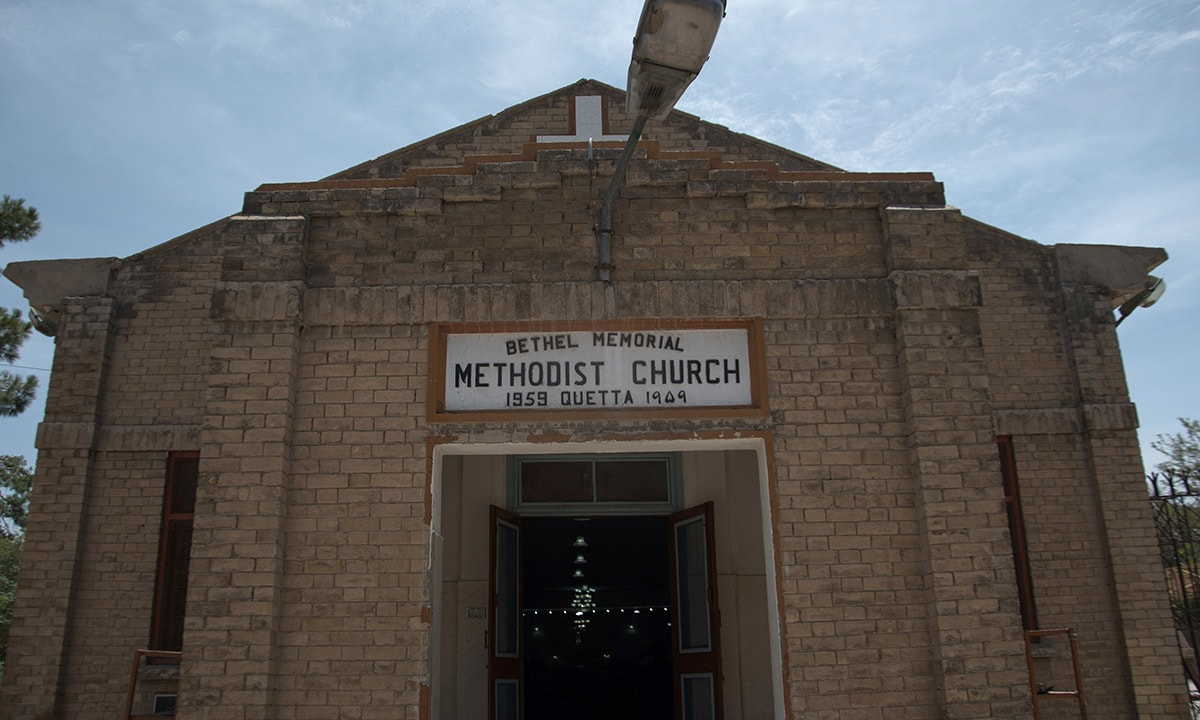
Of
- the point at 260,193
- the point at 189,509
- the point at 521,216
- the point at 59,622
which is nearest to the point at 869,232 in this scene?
the point at 521,216

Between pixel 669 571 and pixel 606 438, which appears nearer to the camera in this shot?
pixel 606 438

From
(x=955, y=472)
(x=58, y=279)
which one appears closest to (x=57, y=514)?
(x=58, y=279)

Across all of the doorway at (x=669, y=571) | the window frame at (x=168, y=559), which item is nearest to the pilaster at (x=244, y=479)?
the doorway at (x=669, y=571)

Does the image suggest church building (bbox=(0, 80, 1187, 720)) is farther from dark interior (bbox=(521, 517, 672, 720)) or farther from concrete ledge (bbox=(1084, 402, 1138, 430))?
dark interior (bbox=(521, 517, 672, 720))

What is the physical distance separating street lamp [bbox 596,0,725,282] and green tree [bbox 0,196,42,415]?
42.3 ft

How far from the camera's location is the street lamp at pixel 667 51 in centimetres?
543

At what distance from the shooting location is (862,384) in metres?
7.01

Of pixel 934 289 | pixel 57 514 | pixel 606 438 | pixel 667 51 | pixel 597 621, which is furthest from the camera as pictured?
pixel 597 621

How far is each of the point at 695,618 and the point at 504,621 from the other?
6.51 ft

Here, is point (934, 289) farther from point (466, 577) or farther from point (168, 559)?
point (168, 559)

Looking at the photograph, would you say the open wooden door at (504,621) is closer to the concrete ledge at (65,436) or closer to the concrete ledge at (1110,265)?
the concrete ledge at (65,436)

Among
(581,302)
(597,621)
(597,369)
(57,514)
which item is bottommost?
(597,621)

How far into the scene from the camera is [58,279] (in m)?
10.5

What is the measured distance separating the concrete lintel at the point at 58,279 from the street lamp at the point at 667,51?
7.12 m
